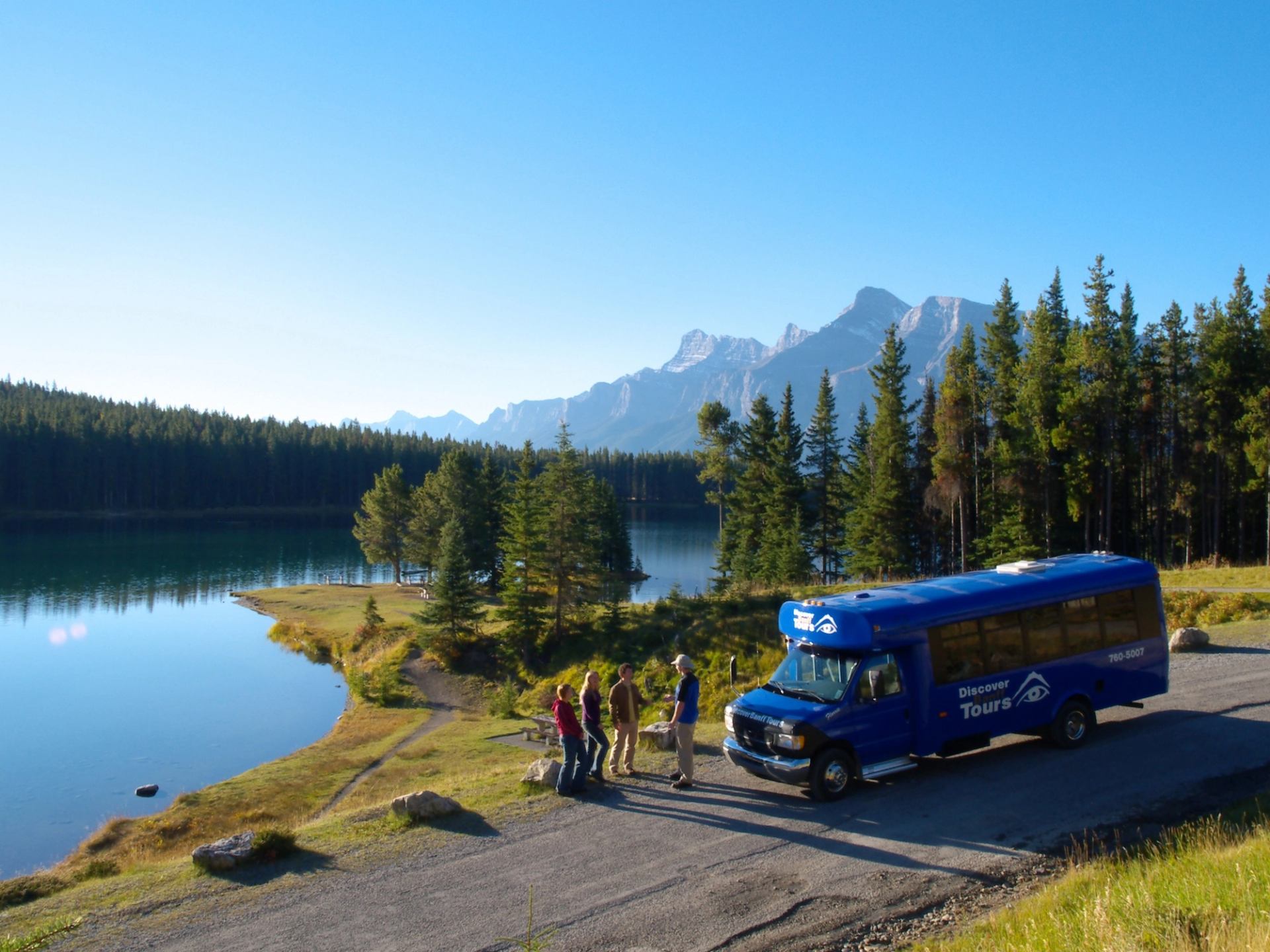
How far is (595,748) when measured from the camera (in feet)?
48.0

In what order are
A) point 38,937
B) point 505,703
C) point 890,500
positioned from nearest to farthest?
point 38,937
point 505,703
point 890,500

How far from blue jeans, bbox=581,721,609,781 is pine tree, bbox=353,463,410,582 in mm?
69769

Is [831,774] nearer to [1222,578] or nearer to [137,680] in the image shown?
[1222,578]

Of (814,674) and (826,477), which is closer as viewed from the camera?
(814,674)

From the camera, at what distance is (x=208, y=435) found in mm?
159750

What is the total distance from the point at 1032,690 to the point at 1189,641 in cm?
1170

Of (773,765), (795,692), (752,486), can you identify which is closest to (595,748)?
(773,765)

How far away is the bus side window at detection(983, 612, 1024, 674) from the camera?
14.3 meters

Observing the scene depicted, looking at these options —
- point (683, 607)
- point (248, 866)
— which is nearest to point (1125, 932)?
point (248, 866)

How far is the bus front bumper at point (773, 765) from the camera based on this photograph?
12.7 metres

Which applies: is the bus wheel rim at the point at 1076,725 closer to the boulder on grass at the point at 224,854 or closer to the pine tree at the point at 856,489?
the boulder on grass at the point at 224,854

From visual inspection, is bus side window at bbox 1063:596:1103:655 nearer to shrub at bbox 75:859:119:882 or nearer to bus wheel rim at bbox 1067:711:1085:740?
bus wheel rim at bbox 1067:711:1085:740

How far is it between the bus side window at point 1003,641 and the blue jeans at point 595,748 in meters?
6.83

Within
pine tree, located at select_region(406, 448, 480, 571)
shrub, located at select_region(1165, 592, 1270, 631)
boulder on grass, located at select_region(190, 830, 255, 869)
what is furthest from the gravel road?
pine tree, located at select_region(406, 448, 480, 571)
